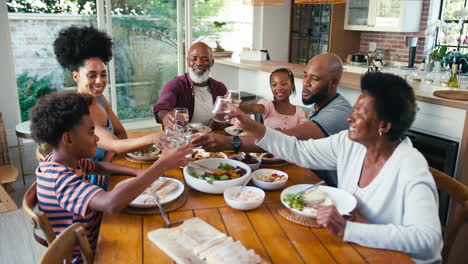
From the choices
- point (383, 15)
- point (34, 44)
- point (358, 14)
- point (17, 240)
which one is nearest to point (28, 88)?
point (34, 44)

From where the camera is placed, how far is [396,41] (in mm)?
5465

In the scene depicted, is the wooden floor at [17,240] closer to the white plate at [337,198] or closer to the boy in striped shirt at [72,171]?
the boy in striped shirt at [72,171]

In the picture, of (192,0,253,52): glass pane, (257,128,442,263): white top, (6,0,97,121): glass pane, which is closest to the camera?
(257,128,442,263): white top

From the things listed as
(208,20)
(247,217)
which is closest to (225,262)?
(247,217)

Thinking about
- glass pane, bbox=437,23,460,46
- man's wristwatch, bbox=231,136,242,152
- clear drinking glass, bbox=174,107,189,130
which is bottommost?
man's wristwatch, bbox=231,136,242,152

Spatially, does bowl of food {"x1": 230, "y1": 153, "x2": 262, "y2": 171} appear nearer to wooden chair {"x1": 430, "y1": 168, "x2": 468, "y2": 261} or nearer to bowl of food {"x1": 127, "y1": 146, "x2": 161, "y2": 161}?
bowl of food {"x1": 127, "y1": 146, "x2": 161, "y2": 161}

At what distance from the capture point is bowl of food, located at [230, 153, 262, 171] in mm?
1864

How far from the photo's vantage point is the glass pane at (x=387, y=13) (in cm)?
511

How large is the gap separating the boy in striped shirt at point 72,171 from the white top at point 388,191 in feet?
2.08

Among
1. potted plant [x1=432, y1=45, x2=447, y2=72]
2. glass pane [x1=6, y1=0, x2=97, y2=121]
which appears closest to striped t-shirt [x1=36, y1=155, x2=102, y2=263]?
glass pane [x1=6, y1=0, x2=97, y2=121]

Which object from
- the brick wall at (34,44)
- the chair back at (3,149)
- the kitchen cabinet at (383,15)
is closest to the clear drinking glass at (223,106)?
the chair back at (3,149)

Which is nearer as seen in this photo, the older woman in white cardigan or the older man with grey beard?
the older woman in white cardigan

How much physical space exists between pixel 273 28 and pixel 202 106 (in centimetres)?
370

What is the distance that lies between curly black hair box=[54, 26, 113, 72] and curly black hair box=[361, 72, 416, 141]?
5.21 ft
